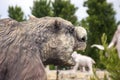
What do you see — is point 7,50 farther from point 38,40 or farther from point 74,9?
point 74,9

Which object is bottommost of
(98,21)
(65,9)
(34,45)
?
(34,45)

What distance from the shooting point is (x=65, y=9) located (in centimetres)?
2109

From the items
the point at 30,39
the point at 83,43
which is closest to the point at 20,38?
the point at 30,39

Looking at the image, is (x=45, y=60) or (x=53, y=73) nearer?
(x=45, y=60)

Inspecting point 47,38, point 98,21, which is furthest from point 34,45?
point 98,21

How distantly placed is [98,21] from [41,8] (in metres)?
2.98

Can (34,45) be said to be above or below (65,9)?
below

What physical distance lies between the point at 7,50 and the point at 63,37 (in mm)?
386

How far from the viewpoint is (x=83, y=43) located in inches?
106

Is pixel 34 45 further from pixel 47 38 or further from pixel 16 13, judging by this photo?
pixel 16 13

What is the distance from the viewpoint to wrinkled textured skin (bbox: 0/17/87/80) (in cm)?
235

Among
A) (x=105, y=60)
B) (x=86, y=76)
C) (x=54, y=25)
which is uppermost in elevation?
(x=54, y=25)

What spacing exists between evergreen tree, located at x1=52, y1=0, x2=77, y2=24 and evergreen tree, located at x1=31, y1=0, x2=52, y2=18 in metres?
0.34

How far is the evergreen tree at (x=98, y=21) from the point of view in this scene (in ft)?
65.9
